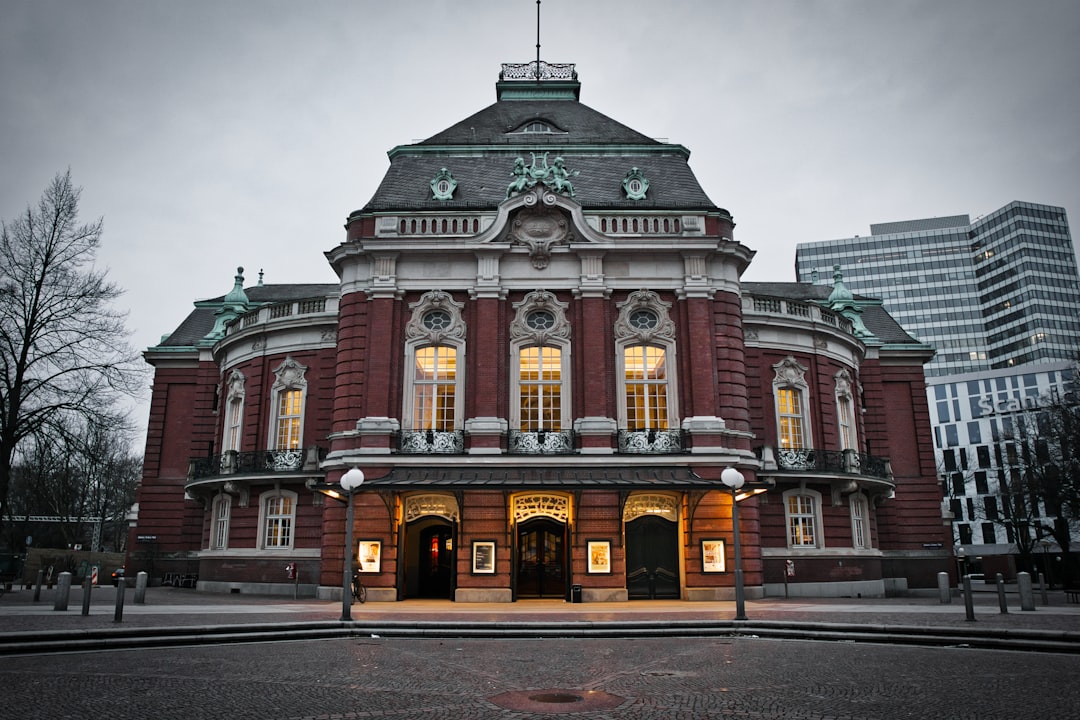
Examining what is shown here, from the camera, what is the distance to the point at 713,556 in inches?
1039

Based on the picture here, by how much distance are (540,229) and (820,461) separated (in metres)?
14.1

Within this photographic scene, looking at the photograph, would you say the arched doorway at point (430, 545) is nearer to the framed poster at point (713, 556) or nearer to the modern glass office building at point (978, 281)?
the framed poster at point (713, 556)

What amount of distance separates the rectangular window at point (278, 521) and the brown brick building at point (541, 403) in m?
0.10

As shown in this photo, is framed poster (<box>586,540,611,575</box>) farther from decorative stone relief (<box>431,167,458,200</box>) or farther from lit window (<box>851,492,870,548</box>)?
decorative stone relief (<box>431,167,458,200</box>)

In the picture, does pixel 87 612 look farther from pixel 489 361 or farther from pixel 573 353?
pixel 573 353

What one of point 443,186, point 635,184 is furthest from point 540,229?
point 635,184

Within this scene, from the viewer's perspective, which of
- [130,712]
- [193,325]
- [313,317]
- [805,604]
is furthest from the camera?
[193,325]

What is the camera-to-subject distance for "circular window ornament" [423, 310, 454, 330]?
93.9 ft

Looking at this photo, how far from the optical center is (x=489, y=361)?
27.8m

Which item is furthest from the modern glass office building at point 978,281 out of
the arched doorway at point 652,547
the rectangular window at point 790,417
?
the arched doorway at point 652,547

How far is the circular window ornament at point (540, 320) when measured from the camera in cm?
2861

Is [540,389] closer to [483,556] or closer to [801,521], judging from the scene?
[483,556]

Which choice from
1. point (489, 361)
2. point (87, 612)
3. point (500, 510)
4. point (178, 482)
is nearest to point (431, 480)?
point (500, 510)

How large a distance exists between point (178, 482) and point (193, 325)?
865cm
